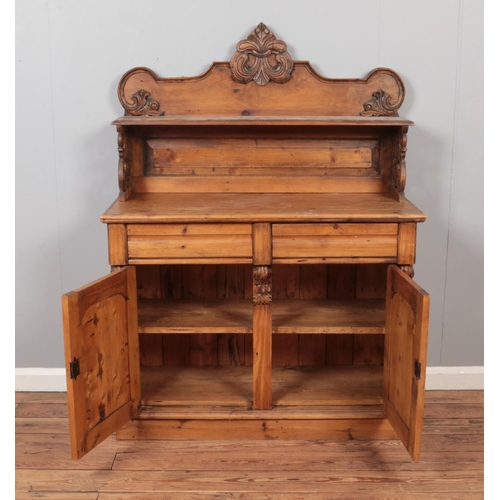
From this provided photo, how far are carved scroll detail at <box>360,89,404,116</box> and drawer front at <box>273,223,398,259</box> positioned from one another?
2.24ft

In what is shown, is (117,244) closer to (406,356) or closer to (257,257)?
(257,257)

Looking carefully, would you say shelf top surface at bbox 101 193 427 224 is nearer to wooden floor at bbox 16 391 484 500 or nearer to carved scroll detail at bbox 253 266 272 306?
carved scroll detail at bbox 253 266 272 306

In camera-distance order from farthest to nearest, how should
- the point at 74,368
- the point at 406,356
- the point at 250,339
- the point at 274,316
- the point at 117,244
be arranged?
the point at 250,339
the point at 274,316
the point at 117,244
the point at 406,356
the point at 74,368

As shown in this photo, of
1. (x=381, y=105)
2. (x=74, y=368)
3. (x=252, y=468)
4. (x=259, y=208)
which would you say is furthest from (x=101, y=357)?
(x=381, y=105)

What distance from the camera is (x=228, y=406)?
304 centimetres

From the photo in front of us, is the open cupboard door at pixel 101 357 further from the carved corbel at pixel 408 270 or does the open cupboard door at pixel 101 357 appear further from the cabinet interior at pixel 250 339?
the carved corbel at pixel 408 270

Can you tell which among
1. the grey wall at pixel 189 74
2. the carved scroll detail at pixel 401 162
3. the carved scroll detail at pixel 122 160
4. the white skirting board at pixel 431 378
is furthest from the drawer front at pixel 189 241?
the white skirting board at pixel 431 378

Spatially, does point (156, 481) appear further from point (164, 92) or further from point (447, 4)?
point (447, 4)

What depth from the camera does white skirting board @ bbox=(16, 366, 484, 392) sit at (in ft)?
11.5

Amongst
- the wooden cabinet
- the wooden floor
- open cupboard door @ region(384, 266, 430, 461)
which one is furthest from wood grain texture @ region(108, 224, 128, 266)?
open cupboard door @ region(384, 266, 430, 461)

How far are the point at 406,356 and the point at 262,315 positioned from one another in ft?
2.17

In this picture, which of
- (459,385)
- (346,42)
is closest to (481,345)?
(459,385)

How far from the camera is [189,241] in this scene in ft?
9.17

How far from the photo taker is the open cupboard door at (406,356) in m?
2.42
